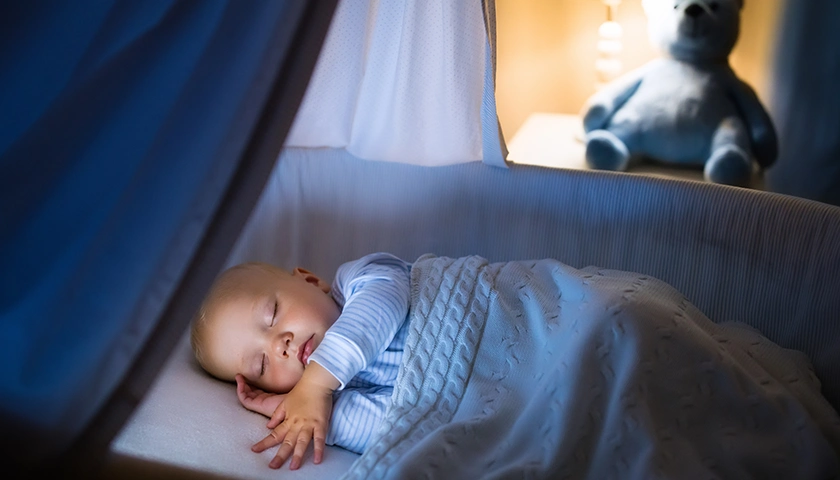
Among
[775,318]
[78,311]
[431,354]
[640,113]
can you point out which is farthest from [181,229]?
[640,113]

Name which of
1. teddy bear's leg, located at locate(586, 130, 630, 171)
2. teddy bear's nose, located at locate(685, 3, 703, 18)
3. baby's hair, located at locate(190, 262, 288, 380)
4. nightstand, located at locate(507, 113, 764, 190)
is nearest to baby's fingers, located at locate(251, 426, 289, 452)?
baby's hair, located at locate(190, 262, 288, 380)

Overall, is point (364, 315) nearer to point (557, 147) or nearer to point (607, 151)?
point (607, 151)

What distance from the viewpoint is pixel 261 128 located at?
0.89m

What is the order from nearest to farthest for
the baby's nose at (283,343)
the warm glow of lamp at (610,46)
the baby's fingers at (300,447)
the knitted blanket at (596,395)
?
the knitted blanket at (596,395)
the baby's fingers at (300,447)
the baby's nose at (283,343)
the warm glow of lamp at (610,46)

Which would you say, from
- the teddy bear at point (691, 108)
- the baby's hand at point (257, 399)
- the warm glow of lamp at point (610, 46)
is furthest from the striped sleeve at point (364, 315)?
the warm glow of lamp at point (610, 46)

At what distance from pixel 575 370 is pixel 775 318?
484mm

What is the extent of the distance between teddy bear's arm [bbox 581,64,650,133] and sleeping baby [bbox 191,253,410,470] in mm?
1190

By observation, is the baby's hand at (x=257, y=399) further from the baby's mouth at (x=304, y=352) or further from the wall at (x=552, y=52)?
the wall at (x=552, y=52)

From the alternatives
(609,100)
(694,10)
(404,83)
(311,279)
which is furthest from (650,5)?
(311,279)

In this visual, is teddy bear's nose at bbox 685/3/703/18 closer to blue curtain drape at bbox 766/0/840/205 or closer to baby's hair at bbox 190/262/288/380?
blue curtain drape at bbox 766/0/840/205

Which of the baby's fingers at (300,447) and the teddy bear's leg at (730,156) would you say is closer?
the baby's fingers at (300,447)

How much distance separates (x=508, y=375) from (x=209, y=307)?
499 mm

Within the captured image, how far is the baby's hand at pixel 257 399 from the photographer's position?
1.23m

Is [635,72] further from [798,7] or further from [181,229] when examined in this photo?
[181,229]
